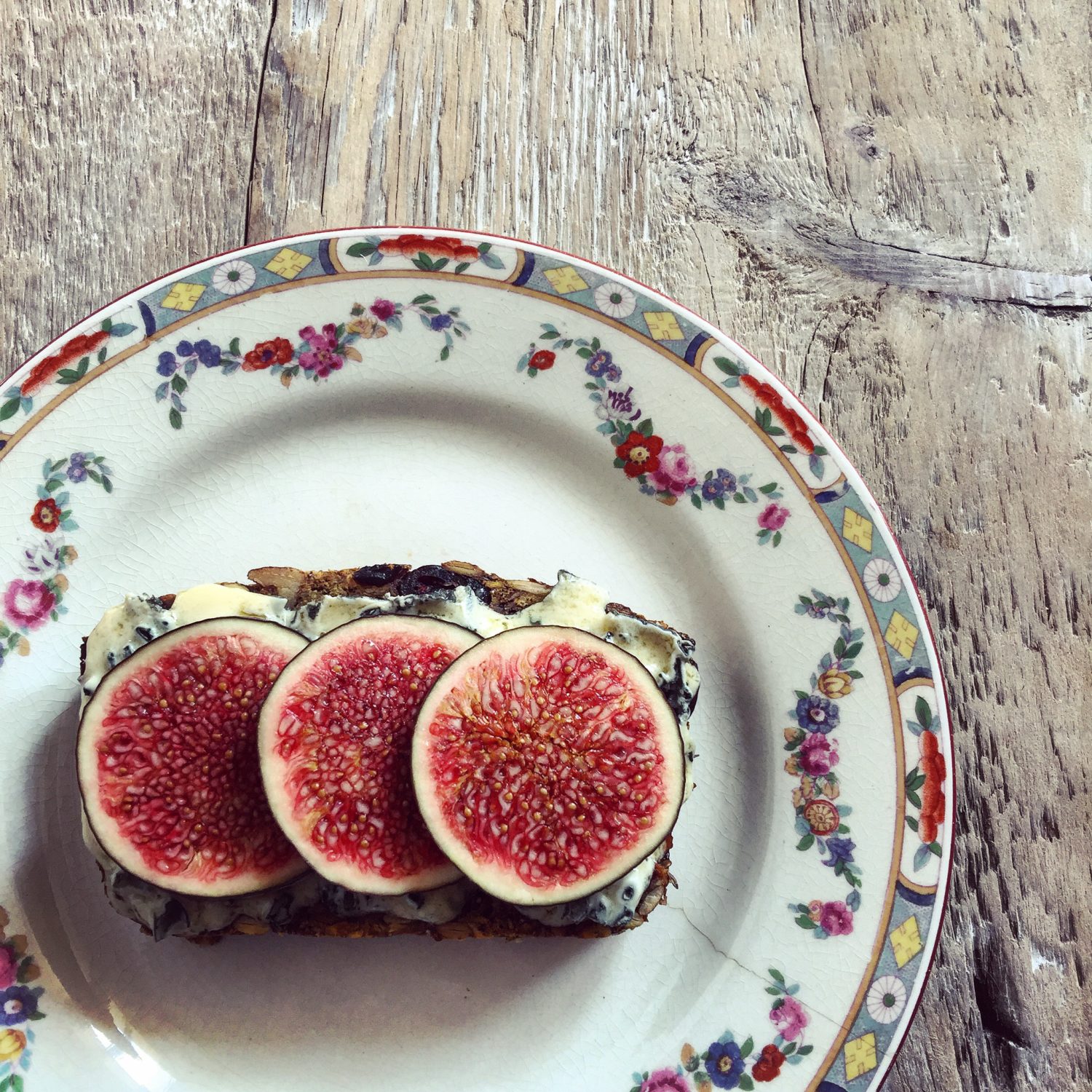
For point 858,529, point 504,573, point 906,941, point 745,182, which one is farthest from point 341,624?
point 745,182

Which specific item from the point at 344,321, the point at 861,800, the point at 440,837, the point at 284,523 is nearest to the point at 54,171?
the point at 344,321

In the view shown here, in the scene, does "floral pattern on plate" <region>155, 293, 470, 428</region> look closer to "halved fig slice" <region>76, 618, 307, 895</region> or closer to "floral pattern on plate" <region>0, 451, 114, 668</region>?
"floral pattern on plate" <region>0, 451, 114, 668</region>

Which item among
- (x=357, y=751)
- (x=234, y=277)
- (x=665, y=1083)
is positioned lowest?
(x=665, y=1083)

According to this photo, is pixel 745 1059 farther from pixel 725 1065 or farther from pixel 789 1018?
pixel 789 1018

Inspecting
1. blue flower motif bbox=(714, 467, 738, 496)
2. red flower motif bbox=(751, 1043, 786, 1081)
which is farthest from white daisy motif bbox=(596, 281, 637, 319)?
red flower motif bbox=(751, 1043, 786, 1081)

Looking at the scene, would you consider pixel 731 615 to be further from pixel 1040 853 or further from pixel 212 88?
pixel 212 88

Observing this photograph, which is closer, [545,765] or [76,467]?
[545,765]
